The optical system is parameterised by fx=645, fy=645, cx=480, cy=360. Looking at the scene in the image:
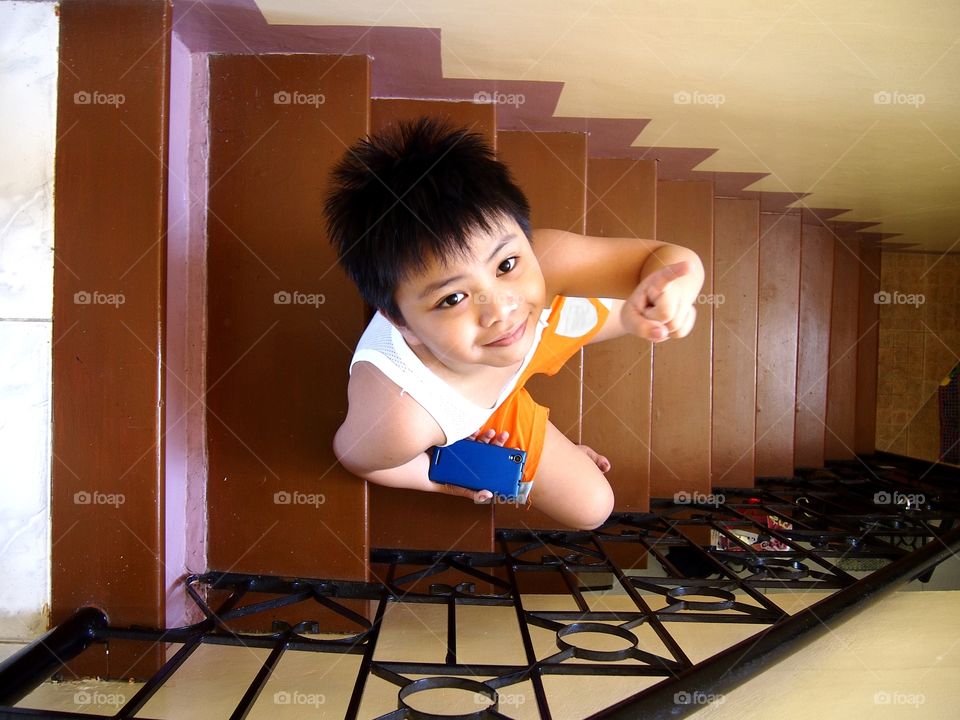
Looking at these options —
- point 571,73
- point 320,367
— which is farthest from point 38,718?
point 571,73

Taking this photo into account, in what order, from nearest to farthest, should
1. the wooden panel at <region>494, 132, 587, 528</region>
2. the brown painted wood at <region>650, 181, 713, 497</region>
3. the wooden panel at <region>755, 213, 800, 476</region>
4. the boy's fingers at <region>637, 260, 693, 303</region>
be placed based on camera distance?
the boy's fingers at <region>637, 260, 693, 303</region> → the wooden panel at <region>494, 132, 587, 528</region> → the brown painted wood at <region>650, 181, 713, 497</region> → the wooden panel at <region>755, 213, 800, 476</region>

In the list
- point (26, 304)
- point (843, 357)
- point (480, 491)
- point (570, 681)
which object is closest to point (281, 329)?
point (26, 304)

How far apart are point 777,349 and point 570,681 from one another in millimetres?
2118

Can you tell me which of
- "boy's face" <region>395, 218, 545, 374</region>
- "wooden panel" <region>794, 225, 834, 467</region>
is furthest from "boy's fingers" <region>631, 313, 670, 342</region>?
"wooden panel" <region>794, 225, 834, 467</region>

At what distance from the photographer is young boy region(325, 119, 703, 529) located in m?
0.96

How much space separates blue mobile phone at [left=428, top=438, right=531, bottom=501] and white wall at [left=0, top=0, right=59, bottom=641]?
0.78 meters

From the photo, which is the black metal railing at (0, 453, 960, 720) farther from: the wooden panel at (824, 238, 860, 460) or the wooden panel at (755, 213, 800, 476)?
the wooden panel at (824, 238, 860, 460)

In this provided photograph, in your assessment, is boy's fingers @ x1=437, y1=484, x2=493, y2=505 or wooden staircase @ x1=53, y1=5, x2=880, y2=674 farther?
boy's fingers @ x1=437, y1=484, x2=493, y2=505

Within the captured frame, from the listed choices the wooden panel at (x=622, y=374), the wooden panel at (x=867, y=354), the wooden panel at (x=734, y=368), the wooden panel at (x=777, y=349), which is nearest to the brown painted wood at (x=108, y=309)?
the wooden panel at (x=622, y=374)

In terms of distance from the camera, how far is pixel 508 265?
0.99m

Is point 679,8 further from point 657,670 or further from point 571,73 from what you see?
point 657,670

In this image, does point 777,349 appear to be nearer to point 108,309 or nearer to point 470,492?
point 470,492

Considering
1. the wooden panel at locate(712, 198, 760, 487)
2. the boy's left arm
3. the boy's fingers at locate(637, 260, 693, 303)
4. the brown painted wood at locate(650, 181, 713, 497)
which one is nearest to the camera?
the boy's fingers at locate(637, 260, 693, 303)

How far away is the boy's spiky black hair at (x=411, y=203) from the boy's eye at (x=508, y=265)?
0.05 meters
